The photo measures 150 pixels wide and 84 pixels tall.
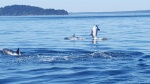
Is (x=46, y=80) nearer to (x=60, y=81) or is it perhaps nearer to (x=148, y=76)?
(x=60, y=81)

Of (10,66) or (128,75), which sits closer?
(128,75)

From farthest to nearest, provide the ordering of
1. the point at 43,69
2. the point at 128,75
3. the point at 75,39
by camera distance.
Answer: the point at 75,39, the point at 43,69, the point at 128,75

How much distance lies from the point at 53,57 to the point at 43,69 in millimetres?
5985

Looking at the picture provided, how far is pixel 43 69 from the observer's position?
26.0 m

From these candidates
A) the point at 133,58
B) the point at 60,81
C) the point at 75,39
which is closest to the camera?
the point at 60,81

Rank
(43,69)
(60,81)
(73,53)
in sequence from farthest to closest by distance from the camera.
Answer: (73,53)
(43,69)
(60,81)

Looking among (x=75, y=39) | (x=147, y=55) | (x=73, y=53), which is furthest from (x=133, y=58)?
(x=75, y=39)

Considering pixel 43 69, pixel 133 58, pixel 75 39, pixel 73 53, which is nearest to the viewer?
pixel 43 69

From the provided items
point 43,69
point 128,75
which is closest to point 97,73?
point 128,75

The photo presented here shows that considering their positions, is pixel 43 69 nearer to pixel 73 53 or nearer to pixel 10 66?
pixel 10 66

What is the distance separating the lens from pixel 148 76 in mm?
23172

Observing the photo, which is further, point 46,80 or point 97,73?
point 97,73

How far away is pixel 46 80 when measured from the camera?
22344 mm

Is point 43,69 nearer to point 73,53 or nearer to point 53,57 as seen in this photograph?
point 53,57
